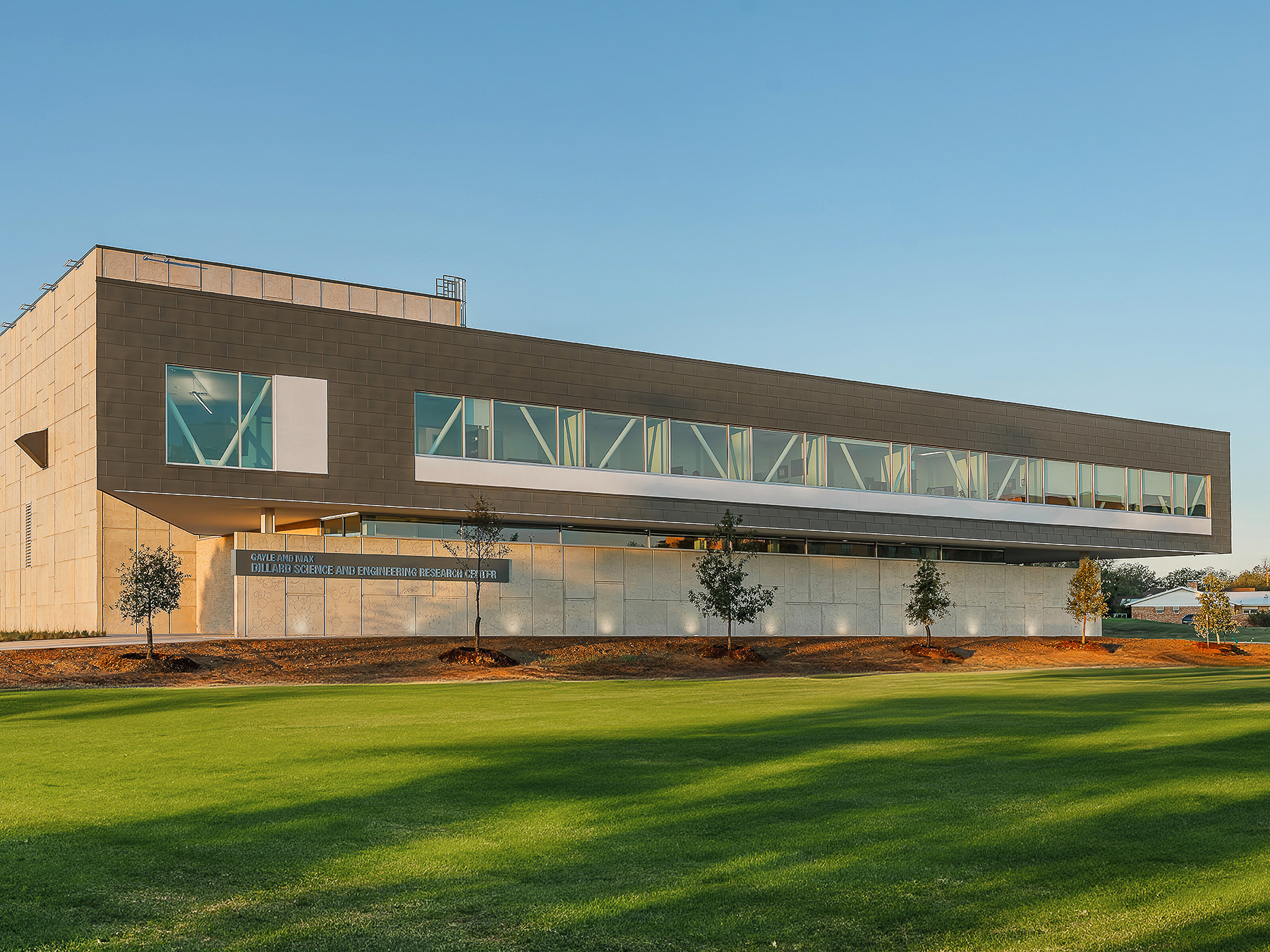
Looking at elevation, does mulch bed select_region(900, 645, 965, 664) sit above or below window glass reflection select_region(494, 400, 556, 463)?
below

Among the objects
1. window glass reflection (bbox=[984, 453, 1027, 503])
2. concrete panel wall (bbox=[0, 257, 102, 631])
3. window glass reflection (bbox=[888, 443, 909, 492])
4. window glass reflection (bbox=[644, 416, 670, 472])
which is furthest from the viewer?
window glass reflection (bbox=[984, 453, 1027, 503])

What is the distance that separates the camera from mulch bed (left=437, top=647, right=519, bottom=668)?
32844 mm

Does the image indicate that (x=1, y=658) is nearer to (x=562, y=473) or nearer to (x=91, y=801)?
(x=562, y=473)

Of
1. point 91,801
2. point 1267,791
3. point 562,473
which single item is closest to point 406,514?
point 562,473

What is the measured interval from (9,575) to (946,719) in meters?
53.2

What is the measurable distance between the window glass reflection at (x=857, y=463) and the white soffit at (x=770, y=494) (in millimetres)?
377

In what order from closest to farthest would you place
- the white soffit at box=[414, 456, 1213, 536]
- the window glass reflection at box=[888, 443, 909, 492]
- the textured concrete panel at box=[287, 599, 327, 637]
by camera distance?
the textured concrete panel at box=[287, 599, 327, 637] < the white soffit at box=[414, 456, 1213, 536] < the window glass reflection at box=[888, 443, 909, 492]

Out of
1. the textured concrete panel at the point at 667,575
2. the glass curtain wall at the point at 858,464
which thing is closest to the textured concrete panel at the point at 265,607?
the textured concrete panel at the point at 667,575

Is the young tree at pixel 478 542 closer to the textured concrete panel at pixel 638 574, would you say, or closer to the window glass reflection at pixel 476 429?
the window glass reflection at pixel 476 429

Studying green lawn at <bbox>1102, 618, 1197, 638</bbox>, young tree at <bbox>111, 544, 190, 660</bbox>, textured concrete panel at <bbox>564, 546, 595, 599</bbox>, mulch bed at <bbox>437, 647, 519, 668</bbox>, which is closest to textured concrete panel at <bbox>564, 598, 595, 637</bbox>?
textured concrete panel at <bbox>564, 546, 595, 599</bbox>

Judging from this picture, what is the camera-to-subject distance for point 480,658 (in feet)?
108

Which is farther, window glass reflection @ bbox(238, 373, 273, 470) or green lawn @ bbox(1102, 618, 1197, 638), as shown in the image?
green lawn @ bbox(1102, 618, 1197, 638)

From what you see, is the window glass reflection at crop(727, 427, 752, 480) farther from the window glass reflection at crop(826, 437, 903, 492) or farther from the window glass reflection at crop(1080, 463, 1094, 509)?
the window glass reflection at crop(1080, 463, 1094, 509)

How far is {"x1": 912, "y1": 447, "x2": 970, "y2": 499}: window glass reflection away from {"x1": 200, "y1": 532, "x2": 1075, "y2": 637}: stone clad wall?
409 centimetres
